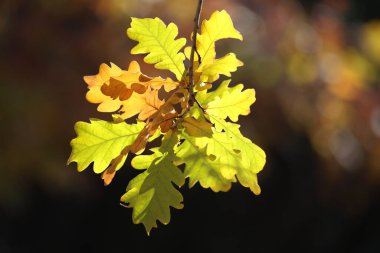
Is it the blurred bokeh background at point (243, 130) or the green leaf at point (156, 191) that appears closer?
the green leaf at point (156, 191)

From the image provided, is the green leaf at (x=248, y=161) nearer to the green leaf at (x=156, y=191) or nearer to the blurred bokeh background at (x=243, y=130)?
the green leaf at (x=156, y=191)

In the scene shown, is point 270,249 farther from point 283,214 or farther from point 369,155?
point 369,155

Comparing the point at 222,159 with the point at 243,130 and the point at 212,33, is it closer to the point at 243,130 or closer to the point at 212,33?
the point at 212,33

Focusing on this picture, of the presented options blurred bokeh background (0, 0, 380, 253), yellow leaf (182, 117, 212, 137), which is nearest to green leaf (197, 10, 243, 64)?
yellow leaf (182, 117, 212, 137)

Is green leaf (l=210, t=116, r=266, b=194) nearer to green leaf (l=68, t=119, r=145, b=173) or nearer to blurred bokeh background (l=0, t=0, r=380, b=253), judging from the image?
green leaf (l=68, t=119, r=145, b=173)

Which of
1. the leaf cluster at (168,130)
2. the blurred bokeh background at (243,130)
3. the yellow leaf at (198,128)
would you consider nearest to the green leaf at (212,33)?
the leaf cluster at (168,130)

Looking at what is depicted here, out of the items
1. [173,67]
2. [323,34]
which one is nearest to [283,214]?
[323,34]
